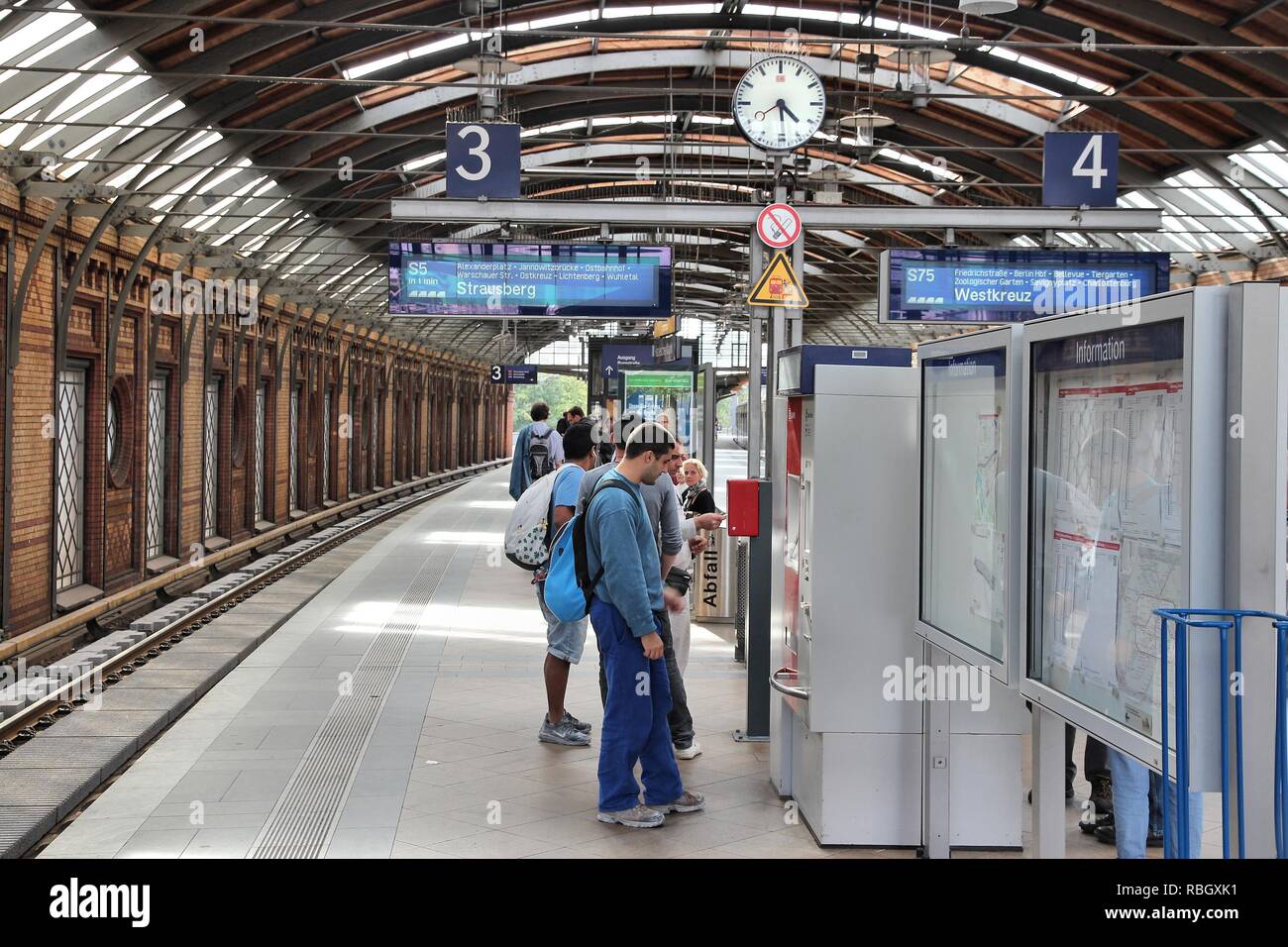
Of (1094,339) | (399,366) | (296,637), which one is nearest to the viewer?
(1094,339)

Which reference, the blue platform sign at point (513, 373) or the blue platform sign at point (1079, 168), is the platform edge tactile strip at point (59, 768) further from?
the blue platform sign at point (513, 373)

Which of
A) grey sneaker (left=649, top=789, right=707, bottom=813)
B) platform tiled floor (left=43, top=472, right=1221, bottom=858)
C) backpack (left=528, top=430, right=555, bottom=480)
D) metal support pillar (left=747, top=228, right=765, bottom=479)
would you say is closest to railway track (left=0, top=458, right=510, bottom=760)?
platform tiled floor (left=43, top=472, right=1221, bottom=858)

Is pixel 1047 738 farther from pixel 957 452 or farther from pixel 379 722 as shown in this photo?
pixel 379 722

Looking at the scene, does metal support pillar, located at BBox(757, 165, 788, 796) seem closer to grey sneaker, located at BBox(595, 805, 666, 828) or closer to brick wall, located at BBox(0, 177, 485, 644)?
grey sneaker, located at BBox(595, 805, 666, 828)

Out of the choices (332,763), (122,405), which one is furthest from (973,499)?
(122,405)

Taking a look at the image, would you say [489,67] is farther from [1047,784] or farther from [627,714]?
[1047,784]

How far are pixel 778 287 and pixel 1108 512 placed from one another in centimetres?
369

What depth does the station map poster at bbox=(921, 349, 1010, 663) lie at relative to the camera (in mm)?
4230

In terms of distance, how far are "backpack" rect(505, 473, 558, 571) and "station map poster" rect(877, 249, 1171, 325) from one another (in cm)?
465

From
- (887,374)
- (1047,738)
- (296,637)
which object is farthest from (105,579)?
(1047,738)

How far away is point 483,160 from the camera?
10.0 meters

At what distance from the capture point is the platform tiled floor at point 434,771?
5.37 meters

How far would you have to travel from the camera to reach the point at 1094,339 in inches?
136
